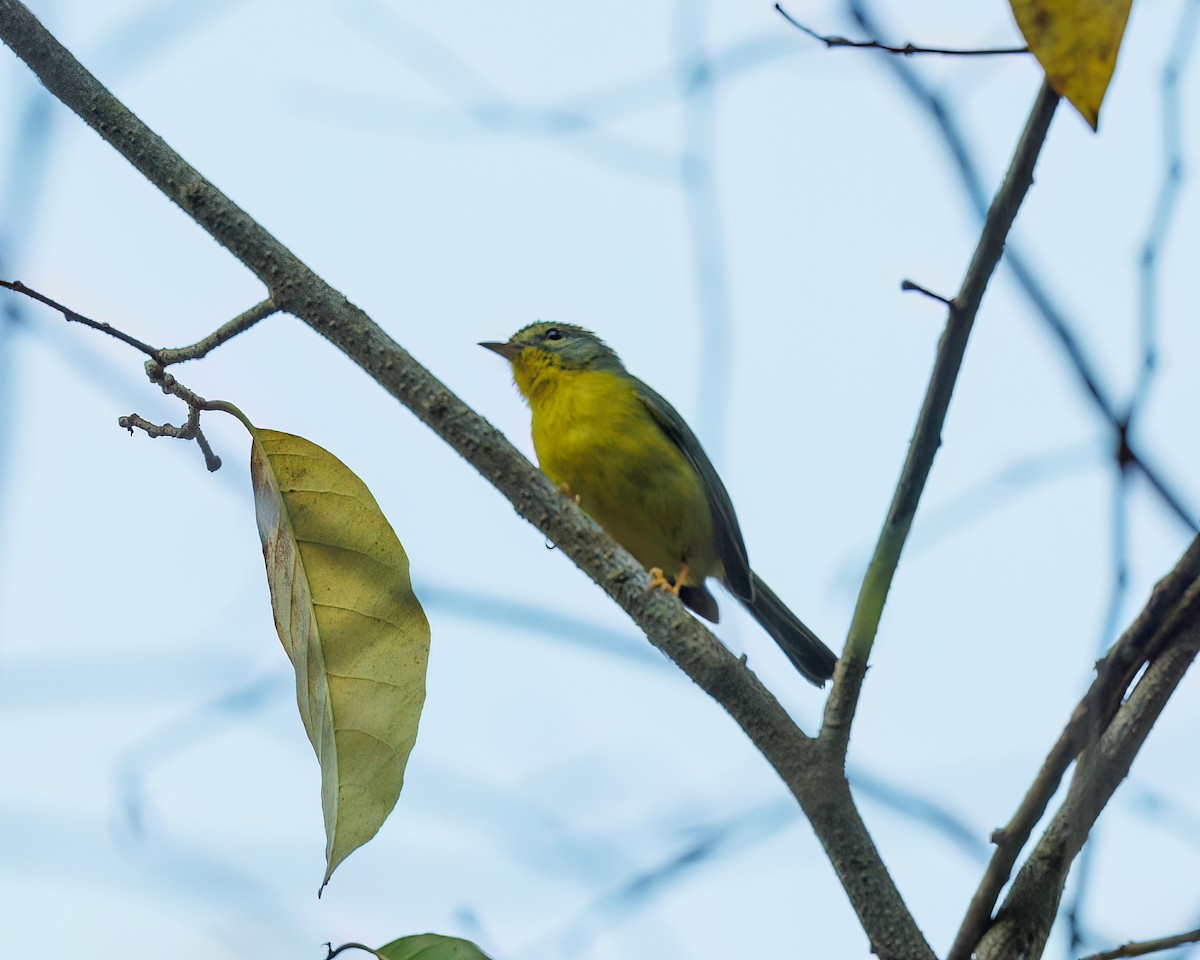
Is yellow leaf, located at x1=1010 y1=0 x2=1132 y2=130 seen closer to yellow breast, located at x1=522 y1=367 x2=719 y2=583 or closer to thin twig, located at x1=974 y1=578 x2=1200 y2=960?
thin twig, located at x1=974 y1=578 x2=1200 y2=960

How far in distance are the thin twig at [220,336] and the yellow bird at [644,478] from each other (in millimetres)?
2861

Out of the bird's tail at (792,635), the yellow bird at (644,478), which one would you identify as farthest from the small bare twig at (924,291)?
the bird's tail at (792,635)

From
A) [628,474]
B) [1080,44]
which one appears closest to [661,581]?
[1080,44]

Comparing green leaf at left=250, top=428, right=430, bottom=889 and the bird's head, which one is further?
the bird's head

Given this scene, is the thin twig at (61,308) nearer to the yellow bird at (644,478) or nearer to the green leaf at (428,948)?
the green leaf at (428,948)

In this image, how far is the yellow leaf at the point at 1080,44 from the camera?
157 centimetres

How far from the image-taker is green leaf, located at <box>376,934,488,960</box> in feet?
7.09

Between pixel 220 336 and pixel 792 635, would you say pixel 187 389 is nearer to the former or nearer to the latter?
pixel 220 336

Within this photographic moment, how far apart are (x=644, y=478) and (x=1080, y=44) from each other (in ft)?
12.9

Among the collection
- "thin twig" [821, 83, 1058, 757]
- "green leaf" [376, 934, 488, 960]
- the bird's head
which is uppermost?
the bird's head

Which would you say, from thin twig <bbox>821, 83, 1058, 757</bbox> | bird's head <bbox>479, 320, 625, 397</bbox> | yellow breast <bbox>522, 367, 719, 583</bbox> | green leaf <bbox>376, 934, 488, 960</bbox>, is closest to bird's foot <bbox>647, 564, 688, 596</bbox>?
yellow breast <bbox>522, 367, 719, 583</bbox>

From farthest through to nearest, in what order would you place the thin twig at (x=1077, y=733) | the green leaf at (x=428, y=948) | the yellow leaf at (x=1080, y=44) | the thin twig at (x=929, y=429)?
1. the green leaf at (x=428, y=948)
2. the thin twig at (x=1077, y=733)
3. the thin twig at (x=929, y=429)
4. the yellow leaf at (x=1080, y=44)

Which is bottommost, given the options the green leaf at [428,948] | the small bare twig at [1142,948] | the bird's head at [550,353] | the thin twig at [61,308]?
the small bare twig at [1142,948]

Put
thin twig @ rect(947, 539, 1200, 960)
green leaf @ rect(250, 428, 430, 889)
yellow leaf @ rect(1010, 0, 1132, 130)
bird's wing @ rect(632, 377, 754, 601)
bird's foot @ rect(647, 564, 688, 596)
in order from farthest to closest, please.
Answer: bird's wing @ rect(632, 377, 754, 601), bird's foot @ rect(647, 564, 688, 596), green leaf @ rect(250, 428, 430, 889), thin twig @ rect(947, 539, 1200, 960), yellow leaf @ rect(1010, 0, 1132, 130)
